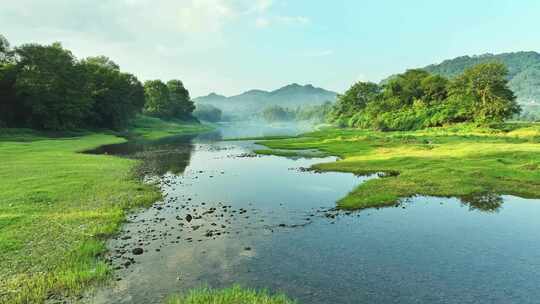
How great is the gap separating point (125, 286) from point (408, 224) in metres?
19.0

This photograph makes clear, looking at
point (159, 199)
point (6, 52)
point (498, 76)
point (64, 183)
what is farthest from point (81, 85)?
point (498, 76)

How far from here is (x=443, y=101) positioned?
120 m

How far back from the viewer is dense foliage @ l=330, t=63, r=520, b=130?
3836 inches

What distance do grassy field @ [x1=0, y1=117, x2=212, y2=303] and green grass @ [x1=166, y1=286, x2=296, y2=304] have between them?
473cm

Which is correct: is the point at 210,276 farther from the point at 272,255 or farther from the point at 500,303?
the point at 500,303

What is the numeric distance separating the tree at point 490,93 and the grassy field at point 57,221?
334 feet

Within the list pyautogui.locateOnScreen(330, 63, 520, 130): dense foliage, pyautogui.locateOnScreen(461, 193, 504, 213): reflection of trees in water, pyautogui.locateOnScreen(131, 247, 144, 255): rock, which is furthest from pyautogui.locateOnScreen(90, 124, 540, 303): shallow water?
pyautogui.locateOnScreen(330, 63, 520, 130): dense foliage

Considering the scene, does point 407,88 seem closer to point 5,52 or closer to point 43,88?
point 43,88

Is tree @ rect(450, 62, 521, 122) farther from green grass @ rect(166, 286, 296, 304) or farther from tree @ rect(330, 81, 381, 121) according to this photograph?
green grass @ rect(166, 286, 296, 304)

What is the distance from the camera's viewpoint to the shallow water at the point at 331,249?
13977 mm

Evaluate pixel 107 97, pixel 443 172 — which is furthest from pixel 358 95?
pixel 443 172

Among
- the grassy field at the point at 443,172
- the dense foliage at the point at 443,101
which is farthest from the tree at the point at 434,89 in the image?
the grassy field at the point at 443,172

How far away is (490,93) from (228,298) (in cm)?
11482

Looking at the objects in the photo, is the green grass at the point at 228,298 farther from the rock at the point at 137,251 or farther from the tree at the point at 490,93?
the tree at the point at 490,93
